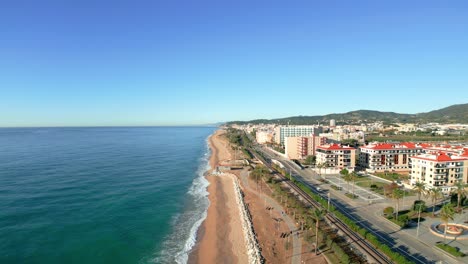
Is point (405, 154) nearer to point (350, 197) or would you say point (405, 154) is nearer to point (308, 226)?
point (350, 197)

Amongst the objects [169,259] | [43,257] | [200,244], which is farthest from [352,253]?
[43,257]

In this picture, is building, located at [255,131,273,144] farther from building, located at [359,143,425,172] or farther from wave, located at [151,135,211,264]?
wave, located at [151,135,211,264]

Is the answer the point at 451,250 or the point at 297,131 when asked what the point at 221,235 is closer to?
the point at 451,250

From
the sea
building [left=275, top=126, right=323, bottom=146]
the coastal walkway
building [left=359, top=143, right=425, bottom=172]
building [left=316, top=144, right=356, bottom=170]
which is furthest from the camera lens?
building [left=275, top=126, right=323, bottom=146]

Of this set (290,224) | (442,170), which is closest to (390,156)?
(442,170)

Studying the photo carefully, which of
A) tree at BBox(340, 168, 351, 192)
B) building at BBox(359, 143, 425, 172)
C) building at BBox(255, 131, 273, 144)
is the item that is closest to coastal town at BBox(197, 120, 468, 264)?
building at BBox(359, 143, 425, 172)
